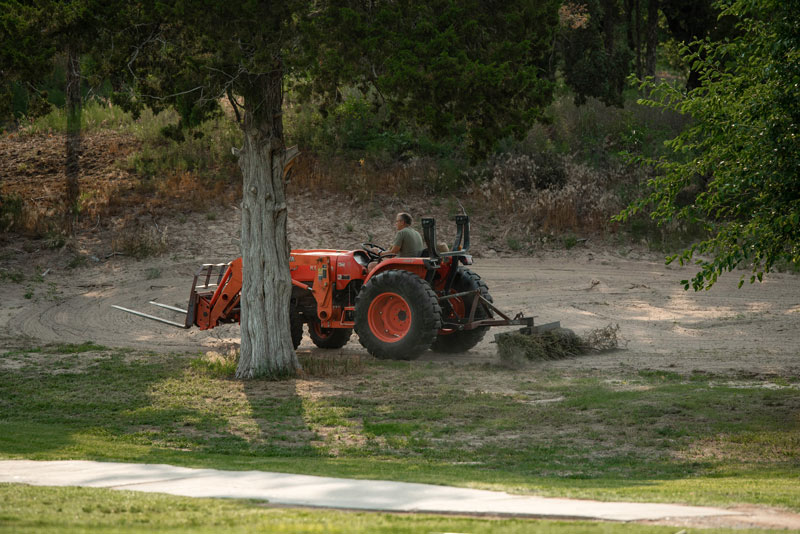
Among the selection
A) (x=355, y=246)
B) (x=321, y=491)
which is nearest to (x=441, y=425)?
(x=321, y=491)

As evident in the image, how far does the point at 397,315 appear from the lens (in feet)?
48.0

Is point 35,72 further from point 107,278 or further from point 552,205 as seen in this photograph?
point 552,205

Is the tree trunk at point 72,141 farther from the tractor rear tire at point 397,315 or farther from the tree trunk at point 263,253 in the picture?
the tractor rear tire at point 397,315

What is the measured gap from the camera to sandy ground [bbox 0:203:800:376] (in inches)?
590

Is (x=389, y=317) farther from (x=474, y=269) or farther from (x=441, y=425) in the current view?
(x=474, y=269)

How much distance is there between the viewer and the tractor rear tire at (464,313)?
14820 mm

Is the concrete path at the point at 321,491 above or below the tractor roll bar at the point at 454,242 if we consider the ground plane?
below

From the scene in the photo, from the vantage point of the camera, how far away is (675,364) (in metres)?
13.7

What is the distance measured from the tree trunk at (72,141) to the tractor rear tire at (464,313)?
13.0m

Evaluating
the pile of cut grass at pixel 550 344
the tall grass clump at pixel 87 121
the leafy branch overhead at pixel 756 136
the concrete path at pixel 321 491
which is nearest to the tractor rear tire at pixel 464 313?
the pile of cut grass at pixel 550 344

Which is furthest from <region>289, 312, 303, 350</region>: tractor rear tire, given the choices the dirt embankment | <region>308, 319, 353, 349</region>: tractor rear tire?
the dirt embankment

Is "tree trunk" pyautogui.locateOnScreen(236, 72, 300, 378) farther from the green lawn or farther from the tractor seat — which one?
the tractor seat

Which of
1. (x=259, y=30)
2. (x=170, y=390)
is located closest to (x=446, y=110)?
(x=259, y=30)

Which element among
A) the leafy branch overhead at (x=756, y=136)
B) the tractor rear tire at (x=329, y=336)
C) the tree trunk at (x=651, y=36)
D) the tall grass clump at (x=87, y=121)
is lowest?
the tractor rear tire at (x=329, y=336)
